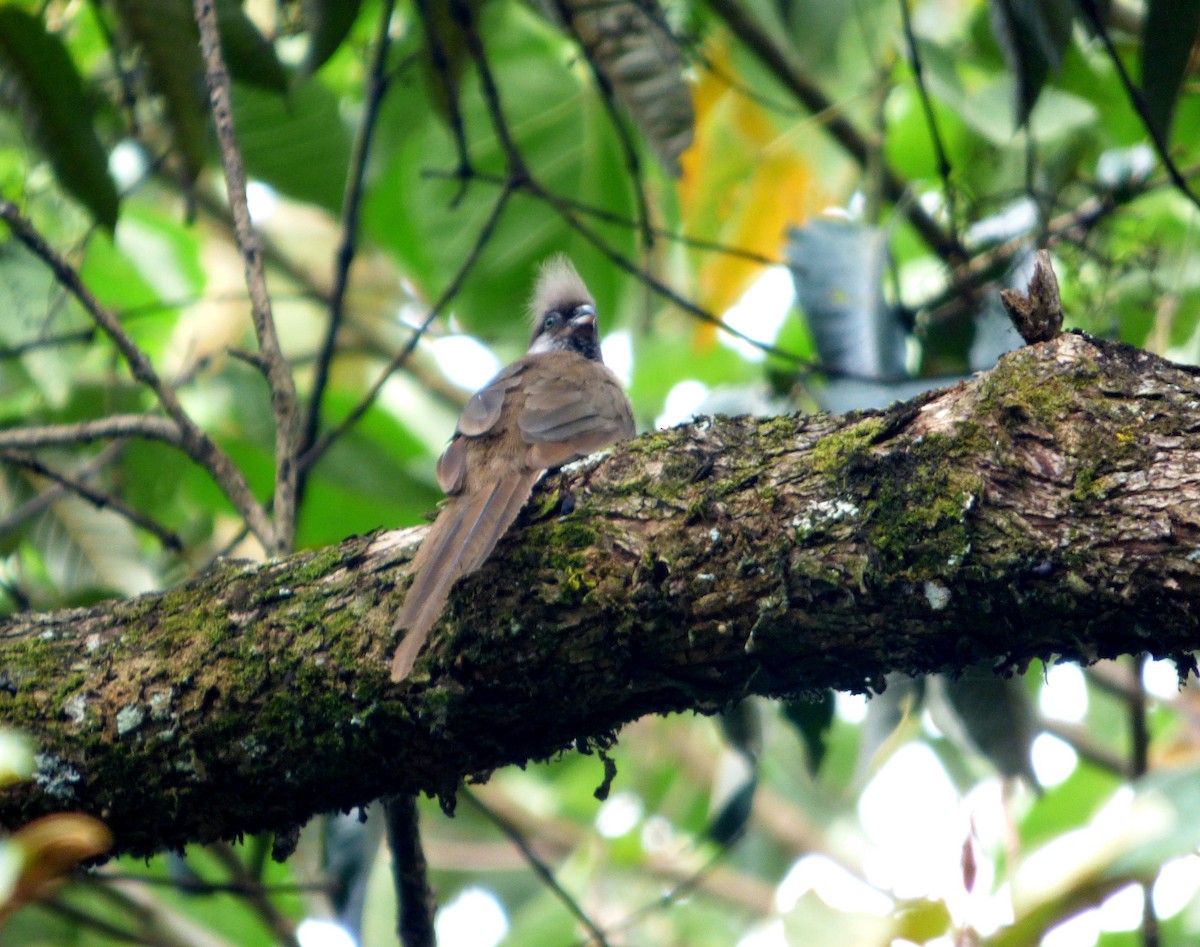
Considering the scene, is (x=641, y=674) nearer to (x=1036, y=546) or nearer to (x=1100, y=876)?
(x=1036, y=546)

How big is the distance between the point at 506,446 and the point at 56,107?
180 centimetres

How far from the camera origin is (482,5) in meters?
4.99

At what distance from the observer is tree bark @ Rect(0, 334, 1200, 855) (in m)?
2.21

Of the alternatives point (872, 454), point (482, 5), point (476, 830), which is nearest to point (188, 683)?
point (872, 454)

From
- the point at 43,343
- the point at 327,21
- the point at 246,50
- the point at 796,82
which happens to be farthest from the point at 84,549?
the point at 796,82

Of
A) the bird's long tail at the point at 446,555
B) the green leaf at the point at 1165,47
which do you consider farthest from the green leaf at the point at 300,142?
the green leaf at the point at 1165,47

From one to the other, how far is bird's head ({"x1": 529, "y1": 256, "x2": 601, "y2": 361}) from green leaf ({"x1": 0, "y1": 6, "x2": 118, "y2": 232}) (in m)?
2.11

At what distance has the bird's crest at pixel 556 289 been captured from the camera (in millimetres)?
5816

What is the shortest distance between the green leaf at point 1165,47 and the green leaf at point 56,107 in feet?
10.2

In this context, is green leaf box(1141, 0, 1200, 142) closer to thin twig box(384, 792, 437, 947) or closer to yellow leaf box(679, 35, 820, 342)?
yellow leaf box(679, 35, 820, 342)

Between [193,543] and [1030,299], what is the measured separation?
3832mm

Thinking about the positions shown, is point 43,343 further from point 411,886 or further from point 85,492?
point 411,886

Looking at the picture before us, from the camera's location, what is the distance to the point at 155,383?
11.3ft

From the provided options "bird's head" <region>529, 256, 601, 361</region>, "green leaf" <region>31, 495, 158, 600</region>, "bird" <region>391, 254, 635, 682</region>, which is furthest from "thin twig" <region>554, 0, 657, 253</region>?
"green leaf" <region>31, 495, 158, 600</region>
